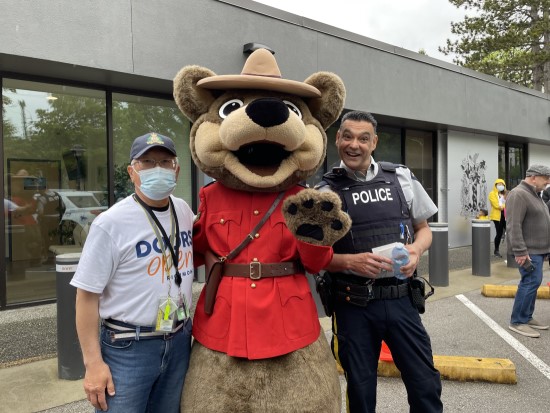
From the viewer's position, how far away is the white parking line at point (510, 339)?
437 centimetres

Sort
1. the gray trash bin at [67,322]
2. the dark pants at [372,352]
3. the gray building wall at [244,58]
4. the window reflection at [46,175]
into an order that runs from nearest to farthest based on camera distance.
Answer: the dark pants at [372,352] < the gray trash bin at [67,322] < the gray building wall at [244,58] < the window reflection at [46,175]

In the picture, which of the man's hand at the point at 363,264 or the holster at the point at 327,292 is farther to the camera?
the holster at the point at 327,292

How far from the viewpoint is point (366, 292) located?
250cm

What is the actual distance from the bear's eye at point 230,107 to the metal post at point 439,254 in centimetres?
611

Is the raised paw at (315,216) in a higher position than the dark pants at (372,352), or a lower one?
higher

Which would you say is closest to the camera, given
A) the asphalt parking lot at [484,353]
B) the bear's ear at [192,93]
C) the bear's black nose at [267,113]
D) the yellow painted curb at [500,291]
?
the bear's black nose at [267,113]

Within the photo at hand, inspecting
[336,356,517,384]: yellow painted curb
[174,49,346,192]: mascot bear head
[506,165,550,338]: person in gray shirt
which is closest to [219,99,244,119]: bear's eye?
[174,49,346,192]: mascot bear head

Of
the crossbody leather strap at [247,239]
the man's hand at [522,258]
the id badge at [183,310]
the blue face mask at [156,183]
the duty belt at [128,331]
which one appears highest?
the blue face mask at [156,183]

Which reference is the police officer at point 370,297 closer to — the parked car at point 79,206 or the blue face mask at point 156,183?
the blue face mask at point 156,183

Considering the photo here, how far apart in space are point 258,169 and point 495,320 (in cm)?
514

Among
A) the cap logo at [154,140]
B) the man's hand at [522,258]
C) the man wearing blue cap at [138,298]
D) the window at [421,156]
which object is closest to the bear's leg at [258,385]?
the man wearing blue cap at [138,298]

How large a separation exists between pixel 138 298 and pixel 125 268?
5.6 inches

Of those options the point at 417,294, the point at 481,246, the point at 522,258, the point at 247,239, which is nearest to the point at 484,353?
the point at 522,258

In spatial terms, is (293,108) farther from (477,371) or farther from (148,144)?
(477,371)
